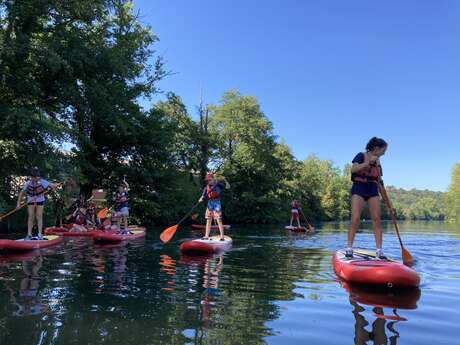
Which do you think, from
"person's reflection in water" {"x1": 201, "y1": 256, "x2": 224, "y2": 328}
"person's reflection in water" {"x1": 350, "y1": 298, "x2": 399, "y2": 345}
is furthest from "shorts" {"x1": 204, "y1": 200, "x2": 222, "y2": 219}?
"person's reflection in water" {"x1": 350, "y1": 298, "x2": 399, "y2": 345}

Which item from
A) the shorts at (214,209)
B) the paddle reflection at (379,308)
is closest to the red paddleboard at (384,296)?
the paddle reflection at (379,308)

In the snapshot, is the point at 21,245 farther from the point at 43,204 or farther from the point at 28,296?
the point at 28,296

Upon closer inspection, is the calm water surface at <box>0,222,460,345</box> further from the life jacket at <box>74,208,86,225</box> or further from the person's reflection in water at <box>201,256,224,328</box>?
the life jacket at <box>74,208,86,225</box>

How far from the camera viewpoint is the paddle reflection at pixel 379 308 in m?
3.81

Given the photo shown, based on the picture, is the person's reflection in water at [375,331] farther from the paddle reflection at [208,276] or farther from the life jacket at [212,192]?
the life jacket at [212,192]

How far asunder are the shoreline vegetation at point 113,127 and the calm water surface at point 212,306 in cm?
952

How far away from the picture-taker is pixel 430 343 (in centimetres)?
369

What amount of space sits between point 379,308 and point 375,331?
0.92 metres

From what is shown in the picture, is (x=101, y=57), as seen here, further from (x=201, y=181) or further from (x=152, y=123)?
(x=201, y=181)

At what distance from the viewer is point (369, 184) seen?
7039 millimetres

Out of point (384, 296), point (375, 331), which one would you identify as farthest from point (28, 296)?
point (384, 296)

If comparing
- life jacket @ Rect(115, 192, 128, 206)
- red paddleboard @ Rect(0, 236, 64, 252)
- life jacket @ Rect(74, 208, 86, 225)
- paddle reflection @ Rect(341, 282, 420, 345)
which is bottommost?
paddle reflection @ Rect(341, 282, 420, 345)

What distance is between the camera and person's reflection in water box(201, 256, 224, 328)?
15.1 feet

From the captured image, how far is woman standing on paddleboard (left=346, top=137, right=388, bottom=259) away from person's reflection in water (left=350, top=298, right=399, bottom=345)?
7.78 ft
